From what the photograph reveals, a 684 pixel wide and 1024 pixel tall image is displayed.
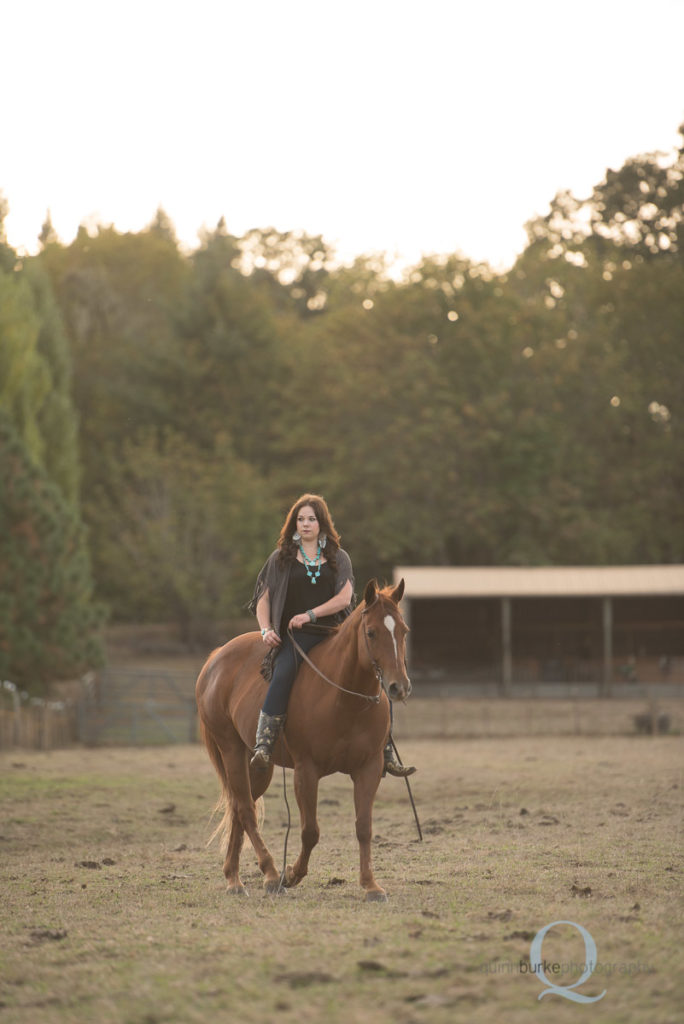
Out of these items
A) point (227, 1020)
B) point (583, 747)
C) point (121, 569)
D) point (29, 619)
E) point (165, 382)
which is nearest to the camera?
point (227, 1020)

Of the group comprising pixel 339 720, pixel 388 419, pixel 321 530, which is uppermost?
pixel 388 419

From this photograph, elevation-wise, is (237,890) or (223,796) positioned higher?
(223,796)

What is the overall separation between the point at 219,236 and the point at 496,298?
1338cm

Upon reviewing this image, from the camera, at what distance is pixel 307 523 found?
27.5 ft

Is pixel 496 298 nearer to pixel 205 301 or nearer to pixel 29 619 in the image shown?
pixel 205 301

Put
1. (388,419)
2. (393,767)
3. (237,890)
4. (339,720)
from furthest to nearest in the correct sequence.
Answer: (388,419)
(237,890)
(393,767)
(339,720)

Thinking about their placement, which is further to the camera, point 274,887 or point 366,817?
point 274,887

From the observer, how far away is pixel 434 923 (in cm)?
657

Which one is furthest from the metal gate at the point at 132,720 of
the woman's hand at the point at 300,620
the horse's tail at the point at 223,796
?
the woman's hand at the point at 300,620


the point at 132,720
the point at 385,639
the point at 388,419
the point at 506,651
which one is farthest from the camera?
the point at 388,419

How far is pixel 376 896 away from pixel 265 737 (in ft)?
4.08

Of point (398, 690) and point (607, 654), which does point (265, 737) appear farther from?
point (607, 654)

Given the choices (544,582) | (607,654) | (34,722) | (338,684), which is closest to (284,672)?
(338,684)

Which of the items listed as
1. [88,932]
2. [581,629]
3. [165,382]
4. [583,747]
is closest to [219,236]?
[165,382]
